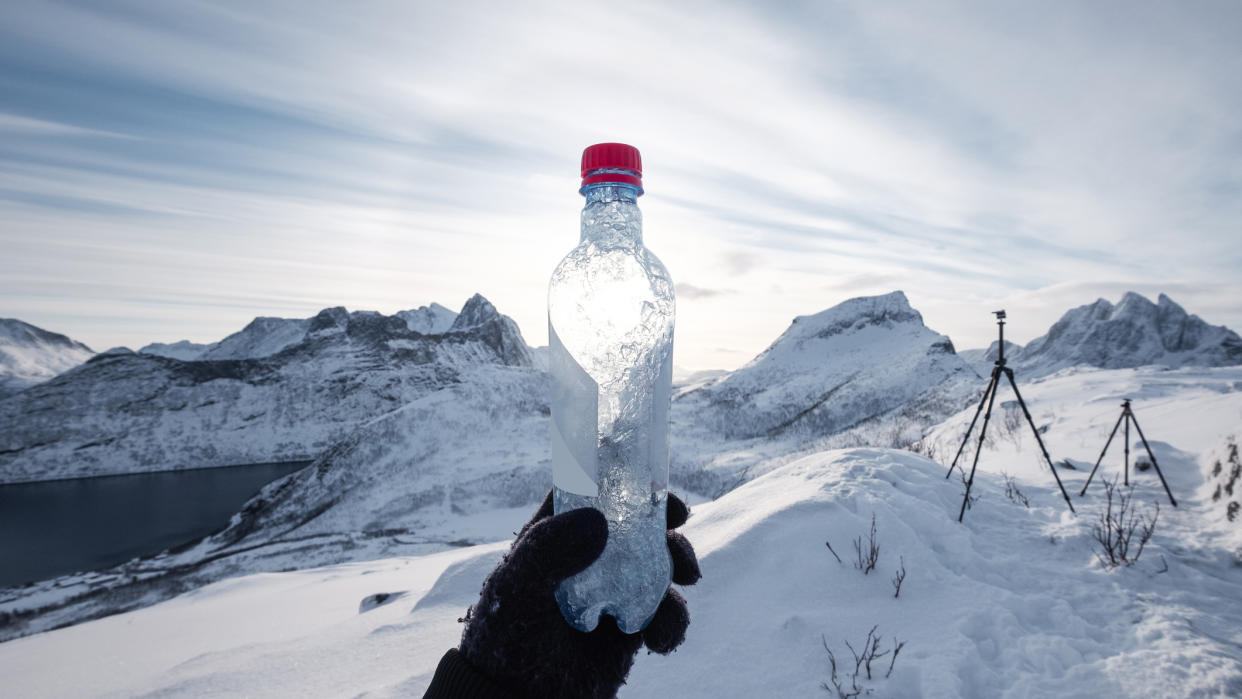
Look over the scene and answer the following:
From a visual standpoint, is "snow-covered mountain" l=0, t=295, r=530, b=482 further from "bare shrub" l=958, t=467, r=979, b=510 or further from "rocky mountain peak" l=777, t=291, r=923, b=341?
"bare shrub" l=958, t=467, r=979, b=510

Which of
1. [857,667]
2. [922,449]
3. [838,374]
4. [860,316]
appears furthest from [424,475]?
[860,316]

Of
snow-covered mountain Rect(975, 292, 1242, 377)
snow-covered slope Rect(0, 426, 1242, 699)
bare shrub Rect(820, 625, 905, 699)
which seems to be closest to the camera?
bare shrub Rect(820, 625, 905, 699)

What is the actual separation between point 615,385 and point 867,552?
2857mm

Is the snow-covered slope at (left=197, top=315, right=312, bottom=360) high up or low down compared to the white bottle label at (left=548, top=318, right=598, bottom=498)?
up

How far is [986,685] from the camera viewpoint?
9.22 feet

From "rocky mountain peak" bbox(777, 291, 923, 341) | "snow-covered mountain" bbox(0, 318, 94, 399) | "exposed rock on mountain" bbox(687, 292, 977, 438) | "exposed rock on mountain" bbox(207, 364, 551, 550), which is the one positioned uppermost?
"snow-covered mountain" bbox(0, 318, 94, 399)

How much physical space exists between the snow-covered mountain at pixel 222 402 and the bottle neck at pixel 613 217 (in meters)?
98.2

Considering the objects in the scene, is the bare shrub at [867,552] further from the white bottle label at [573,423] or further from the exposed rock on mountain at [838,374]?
the exposed rock on mountain at [838,374]

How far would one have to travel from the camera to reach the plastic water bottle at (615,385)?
2.23m

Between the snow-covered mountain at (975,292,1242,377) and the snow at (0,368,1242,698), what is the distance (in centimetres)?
13595

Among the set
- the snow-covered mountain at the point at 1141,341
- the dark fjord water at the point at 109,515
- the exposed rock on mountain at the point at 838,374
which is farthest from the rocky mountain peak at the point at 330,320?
the snow-covered mountain at the point at 1141,341

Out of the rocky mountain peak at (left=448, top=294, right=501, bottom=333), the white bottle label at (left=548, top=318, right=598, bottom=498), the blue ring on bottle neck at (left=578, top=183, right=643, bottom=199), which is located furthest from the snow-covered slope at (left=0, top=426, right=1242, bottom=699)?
the rocky mountain peak at (left=448, top=294, right=501, bottom=333)

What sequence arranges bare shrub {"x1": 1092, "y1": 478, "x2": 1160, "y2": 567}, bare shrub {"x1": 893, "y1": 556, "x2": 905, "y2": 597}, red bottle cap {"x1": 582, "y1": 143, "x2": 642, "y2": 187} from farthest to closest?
bare shrub {"x1": 1092, "y1": 478, "x2": 1160, "y2": 567} → bare shrub {"x1": 893, "y1": 556, "x2": 905, "y2": 597} → red bottle cap {"x1": 582, "y1": 143, "x2": 642, "y2": 187}

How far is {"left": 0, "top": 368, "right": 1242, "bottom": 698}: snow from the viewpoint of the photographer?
2.94 metres
